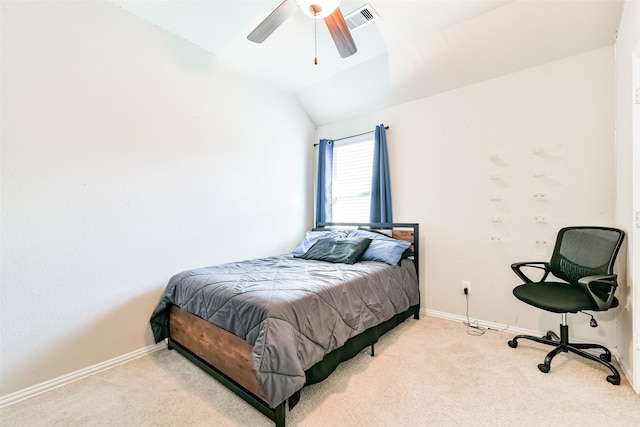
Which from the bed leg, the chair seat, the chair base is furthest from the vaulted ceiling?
the bed leg

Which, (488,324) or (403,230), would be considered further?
(403,230)

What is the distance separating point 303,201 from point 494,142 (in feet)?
7.86

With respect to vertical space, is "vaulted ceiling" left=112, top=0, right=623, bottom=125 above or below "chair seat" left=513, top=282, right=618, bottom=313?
above

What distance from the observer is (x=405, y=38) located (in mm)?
2652

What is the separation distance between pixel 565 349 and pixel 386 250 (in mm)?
1525

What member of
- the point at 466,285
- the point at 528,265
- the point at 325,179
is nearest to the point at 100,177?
the point at 325,179

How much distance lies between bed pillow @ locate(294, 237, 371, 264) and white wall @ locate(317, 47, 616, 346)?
778 mm

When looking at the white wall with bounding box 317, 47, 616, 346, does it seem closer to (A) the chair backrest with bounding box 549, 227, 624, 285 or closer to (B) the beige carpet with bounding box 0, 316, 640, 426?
(A) the chair backrest with bounding box 549, 227, 624, 285

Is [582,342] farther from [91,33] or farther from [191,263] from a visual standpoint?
[91,33]

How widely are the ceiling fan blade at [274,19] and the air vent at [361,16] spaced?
1.37 feet

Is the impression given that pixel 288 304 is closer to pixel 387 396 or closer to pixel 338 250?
pixel 387 396

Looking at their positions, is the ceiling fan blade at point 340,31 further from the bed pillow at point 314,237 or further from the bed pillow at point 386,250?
the bed pillow at point 314,237

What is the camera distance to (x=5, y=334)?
1.79 metres

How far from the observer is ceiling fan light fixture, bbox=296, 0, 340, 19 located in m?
1.70
